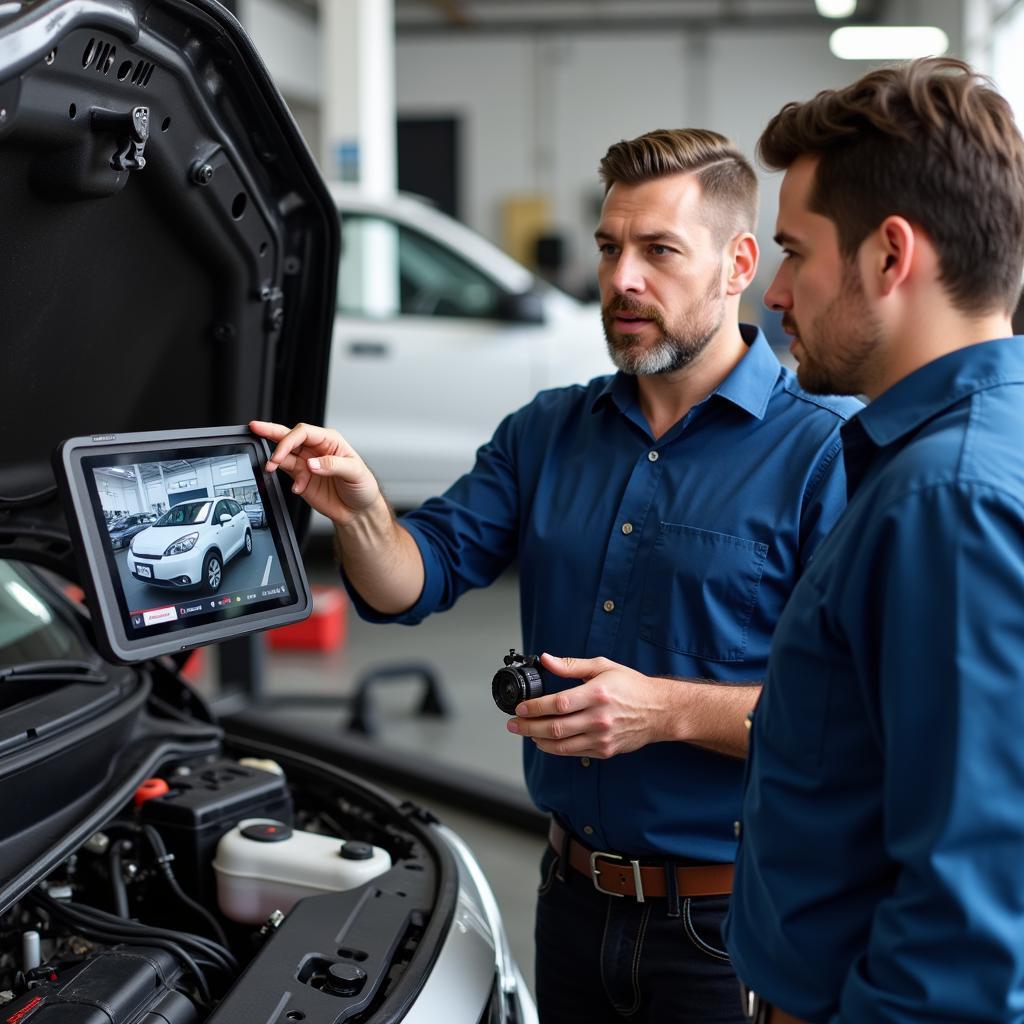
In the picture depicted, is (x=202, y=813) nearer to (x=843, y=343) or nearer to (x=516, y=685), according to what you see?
(x=516, y=685)

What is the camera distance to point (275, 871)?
1.76 m

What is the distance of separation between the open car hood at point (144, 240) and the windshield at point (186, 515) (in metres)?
0.32

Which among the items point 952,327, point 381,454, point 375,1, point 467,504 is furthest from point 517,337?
point 952,327

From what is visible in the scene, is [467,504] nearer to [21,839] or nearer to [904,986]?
[21,839]

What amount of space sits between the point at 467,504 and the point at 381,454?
3.89 m

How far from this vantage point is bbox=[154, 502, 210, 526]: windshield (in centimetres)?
153

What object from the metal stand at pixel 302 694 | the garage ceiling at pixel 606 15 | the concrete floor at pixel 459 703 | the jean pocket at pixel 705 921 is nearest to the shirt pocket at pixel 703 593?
the jean pocket at pixel 705 921

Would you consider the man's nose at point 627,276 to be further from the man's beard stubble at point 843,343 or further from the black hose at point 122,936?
the black hose at point 122,936

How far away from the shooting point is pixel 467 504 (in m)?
1.97

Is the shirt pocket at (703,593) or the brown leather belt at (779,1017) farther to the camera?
the shirt pocket at (703,593)

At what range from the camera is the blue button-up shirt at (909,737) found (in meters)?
0.98

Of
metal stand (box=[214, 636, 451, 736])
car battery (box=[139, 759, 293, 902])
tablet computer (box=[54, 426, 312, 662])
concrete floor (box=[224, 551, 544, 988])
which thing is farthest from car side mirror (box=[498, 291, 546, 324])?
tablet computer (box=[54, 426, 312, 662])

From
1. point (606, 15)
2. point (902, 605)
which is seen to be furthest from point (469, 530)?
point (606, 15)

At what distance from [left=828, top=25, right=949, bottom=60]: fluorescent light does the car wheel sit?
31.8 feet
